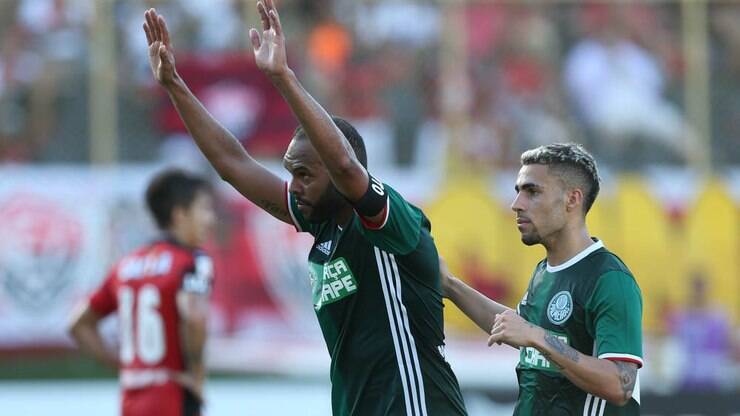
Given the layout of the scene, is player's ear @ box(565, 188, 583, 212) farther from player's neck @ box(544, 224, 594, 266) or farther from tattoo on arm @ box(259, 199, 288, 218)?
tattoo on arm @ box(259, 199, 288, 218)

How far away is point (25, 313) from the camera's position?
41.6 feet

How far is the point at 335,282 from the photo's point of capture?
5.10 m

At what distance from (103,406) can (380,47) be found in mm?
4911

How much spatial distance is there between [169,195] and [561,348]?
170 inches

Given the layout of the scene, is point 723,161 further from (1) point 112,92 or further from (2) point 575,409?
(2) point 575,409

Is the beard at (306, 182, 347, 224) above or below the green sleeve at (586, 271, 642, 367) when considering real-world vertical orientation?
above

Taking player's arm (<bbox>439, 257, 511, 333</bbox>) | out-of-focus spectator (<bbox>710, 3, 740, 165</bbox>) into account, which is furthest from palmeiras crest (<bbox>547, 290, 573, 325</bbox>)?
out-of-focus spectator (<bbox>710, 3, 740, 165</bbox>)

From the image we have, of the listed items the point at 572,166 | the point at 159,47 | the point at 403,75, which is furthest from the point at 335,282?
the point at 403,75

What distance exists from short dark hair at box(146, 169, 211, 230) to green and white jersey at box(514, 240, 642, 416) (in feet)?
12.3

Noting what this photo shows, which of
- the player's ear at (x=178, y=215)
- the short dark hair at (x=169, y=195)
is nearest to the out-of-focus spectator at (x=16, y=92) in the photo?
the short dark hair at (x=169, y=195)

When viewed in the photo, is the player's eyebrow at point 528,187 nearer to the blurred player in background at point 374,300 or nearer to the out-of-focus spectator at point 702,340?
the blurred player in background at point 374,300

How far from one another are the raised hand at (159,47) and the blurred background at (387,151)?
7479mm

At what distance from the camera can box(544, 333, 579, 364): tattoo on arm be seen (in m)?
4.72

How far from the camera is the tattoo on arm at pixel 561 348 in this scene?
4.72 m
